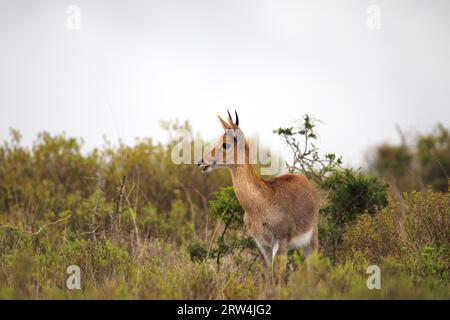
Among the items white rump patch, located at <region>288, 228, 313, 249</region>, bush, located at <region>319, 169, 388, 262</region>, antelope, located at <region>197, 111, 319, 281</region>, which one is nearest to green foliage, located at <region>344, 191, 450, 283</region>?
bush, located at <region>319, 169, 388, 262</region>

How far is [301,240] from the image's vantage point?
888cm

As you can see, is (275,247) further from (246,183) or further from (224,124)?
(224,124)

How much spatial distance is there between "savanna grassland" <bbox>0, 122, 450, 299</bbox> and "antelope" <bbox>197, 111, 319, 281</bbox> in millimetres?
496

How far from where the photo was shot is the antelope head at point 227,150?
868cm

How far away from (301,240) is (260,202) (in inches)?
33.9

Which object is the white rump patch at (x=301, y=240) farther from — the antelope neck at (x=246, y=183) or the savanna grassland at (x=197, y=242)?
the antelope neck at (x=246, y=183)

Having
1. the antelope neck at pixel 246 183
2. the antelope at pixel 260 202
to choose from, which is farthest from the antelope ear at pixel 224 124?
the antelope neck at pixel 246 183

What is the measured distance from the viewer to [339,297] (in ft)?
25.6

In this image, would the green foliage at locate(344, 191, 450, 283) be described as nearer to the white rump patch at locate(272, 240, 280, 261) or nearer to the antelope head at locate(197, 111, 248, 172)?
the white rump patch at locate(272, 240, 280, 261)

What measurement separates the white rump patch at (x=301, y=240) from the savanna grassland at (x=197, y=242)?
1.14ft

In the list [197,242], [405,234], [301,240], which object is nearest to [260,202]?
[301,240]
